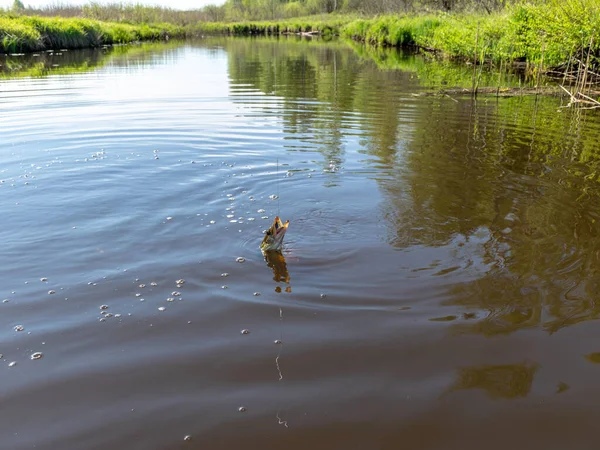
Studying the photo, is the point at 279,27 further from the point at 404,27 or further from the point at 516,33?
the point at 516,33

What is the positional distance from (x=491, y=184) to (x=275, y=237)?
366 centimetres

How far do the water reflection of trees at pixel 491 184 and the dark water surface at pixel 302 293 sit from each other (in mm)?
35

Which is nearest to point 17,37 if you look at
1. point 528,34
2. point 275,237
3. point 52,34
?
point 52,34

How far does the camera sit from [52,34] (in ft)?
111

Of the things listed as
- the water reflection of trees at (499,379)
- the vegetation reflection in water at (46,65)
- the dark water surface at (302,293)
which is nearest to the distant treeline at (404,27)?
the vegetation reflection in water at (46,65)

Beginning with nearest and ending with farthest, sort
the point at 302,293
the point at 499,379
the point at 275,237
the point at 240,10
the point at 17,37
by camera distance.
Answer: the point at 499,379 → the point at 302,293 → the point at 275,237 → the point at 17,37 → the point at 240,10

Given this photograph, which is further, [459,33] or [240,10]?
[240,10]

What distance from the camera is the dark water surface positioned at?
2.86 m

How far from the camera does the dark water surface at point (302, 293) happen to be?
112 inches

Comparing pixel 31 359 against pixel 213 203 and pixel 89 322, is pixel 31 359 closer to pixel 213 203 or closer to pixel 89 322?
pixel 89 322

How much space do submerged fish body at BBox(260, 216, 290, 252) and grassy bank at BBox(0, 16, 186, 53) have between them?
103 ft

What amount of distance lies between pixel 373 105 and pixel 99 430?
11.6 m

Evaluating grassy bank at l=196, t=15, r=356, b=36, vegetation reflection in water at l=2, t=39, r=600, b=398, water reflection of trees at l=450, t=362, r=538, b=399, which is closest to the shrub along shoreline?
grassy bank at l=196, t=15, r=356, b=36

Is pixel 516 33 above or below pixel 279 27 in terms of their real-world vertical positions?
below
